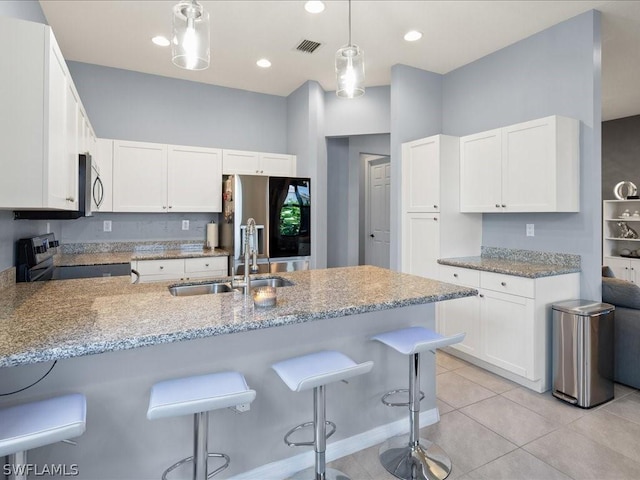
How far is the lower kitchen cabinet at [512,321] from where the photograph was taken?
2838 mm

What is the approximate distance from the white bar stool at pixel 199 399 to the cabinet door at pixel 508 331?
91.7 inches

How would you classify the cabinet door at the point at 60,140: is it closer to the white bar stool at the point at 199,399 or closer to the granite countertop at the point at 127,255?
the white bar stool at the point at 199,399

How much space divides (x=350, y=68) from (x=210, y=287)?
1.61 meters

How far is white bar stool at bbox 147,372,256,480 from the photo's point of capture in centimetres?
127

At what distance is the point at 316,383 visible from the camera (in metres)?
1.49

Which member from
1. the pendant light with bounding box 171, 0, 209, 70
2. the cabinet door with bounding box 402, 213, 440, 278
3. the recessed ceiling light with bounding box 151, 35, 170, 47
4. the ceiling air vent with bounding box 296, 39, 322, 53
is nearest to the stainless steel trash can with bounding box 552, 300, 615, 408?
the cabinet door with bounding box 402, 213, 440, 278

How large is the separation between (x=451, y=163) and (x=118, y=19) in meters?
3.31

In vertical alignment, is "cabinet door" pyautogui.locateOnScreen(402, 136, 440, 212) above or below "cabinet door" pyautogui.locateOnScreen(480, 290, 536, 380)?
above

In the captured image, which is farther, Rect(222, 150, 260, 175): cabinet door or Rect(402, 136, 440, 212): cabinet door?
Rect(222, 150, 260, 175): cabinet door

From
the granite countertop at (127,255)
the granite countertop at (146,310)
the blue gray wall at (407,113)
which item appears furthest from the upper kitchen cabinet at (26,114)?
the blue gray wall at (407,113)

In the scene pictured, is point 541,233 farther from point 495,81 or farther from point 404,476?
point 404,476

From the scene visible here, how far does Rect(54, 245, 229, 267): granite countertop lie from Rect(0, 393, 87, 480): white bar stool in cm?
242

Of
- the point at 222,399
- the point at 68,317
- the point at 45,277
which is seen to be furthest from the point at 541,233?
the point at 45,277

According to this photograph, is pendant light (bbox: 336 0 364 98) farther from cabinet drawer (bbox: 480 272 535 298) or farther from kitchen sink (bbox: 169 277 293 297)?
cabinet drawer (bbox: 480 272 535 298)
